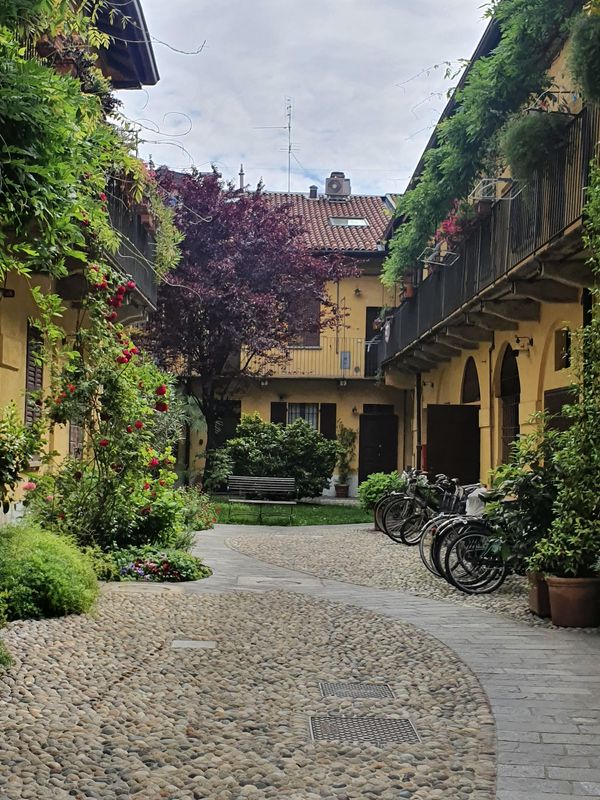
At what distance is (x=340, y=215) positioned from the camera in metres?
33.5

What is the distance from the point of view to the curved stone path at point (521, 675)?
3865mm

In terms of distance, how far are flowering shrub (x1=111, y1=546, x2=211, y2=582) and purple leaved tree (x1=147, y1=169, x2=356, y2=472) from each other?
12.0 m

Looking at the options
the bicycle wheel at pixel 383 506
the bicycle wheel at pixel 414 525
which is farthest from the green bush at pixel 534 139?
the bicycle wheel at pixel 383 506

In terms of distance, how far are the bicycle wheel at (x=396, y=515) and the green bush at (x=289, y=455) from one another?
7.99m

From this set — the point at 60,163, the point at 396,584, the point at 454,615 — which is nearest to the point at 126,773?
the point at 60,163

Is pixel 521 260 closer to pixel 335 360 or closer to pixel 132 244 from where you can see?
pixel 132 244

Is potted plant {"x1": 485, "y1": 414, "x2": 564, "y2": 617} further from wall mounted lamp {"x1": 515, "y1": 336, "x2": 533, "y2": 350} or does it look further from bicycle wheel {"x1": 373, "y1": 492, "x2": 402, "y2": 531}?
bicycle wheel {"x1": 373, "y1": 492, "x2": 402, "y2": 531}

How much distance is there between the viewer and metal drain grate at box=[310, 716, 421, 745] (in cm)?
439

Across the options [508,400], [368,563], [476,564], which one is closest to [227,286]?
[508,400]

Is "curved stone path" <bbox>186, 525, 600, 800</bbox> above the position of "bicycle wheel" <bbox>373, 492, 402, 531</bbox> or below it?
below

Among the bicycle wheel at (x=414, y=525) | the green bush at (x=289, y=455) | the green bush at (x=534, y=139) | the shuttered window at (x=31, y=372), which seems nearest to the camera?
the green bush at (x=534, y=139)

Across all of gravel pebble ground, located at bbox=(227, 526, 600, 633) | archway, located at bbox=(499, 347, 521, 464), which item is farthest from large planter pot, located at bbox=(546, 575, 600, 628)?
archway, located at bbox=(499, 347, 521, 464)

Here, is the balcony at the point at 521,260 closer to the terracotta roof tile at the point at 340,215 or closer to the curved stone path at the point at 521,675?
the curved stone path at the point at 521,675

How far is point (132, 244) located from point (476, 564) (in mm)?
6400
